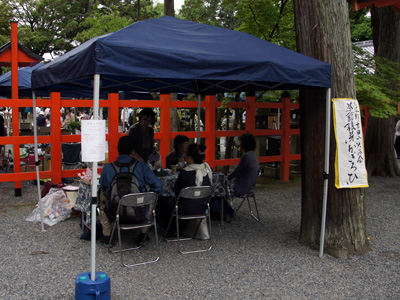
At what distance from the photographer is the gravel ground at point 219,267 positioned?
155 inches

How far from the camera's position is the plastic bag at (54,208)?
598cm

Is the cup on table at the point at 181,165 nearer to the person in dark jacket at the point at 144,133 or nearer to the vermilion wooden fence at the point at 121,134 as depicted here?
the person in dark jacket at the point at 144,133

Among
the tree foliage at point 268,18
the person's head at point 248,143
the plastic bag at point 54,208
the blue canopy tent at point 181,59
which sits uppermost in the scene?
the tree foliage at point 268,18

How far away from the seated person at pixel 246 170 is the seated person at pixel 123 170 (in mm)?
1629

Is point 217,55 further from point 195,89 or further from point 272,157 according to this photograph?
point 272,157

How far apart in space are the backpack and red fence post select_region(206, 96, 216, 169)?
13.3ft

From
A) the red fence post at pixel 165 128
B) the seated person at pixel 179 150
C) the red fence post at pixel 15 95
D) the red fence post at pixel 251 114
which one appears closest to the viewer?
the seated person at pixel 179 150

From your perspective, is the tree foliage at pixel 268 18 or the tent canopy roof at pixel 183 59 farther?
the tree foliage at pixel 268 18

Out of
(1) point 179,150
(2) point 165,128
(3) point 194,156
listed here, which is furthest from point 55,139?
(3) point 194,156

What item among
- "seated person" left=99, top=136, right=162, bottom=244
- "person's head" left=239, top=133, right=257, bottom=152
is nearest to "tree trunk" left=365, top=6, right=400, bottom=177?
"person's head" left=239, top=133, right=257, bottom=152

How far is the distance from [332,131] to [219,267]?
202 cm

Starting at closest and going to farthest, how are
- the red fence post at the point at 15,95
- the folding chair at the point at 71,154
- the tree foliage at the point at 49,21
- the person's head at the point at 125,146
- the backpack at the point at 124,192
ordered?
the backpack at the point at 124,192 < the person's head at the point at 125,146 < the red fence post at the point at 15,95 < the folding chair at the point at 71,154 < the tree foliage at the point at 49,21

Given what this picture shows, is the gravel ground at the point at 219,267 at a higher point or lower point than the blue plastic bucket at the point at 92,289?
lower

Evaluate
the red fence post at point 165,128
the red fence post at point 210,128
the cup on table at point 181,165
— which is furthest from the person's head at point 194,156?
the red fence post at point 210,128
